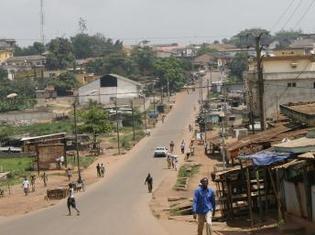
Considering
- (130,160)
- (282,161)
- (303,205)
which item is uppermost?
(282,161)

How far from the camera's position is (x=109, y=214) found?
2659cm

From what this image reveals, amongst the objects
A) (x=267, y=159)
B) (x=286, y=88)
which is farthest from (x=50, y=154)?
(x=267, y=159)

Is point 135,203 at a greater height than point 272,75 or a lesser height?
lesser

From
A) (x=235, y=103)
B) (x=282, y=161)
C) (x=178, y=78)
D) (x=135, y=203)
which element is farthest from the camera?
(x=178, y=78)

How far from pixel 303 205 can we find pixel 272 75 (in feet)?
151

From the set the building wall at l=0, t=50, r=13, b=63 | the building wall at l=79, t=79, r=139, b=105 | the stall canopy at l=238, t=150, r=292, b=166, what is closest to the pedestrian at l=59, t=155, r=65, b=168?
the stall canopy at l=238, t=150, r=292, b=166

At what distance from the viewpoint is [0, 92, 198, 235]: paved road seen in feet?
73.0

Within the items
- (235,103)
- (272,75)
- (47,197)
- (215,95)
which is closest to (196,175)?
(47,197)

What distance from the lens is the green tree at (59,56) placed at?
158 metres

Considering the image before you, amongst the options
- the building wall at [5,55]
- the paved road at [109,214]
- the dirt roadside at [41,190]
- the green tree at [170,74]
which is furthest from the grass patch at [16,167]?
the building wall at [5,55]

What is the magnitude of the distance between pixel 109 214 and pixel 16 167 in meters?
32.0

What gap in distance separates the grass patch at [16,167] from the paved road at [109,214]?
740 centimetres

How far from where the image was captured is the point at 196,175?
4100 centimetres

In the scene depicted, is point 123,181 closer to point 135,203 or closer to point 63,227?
point 135,203
